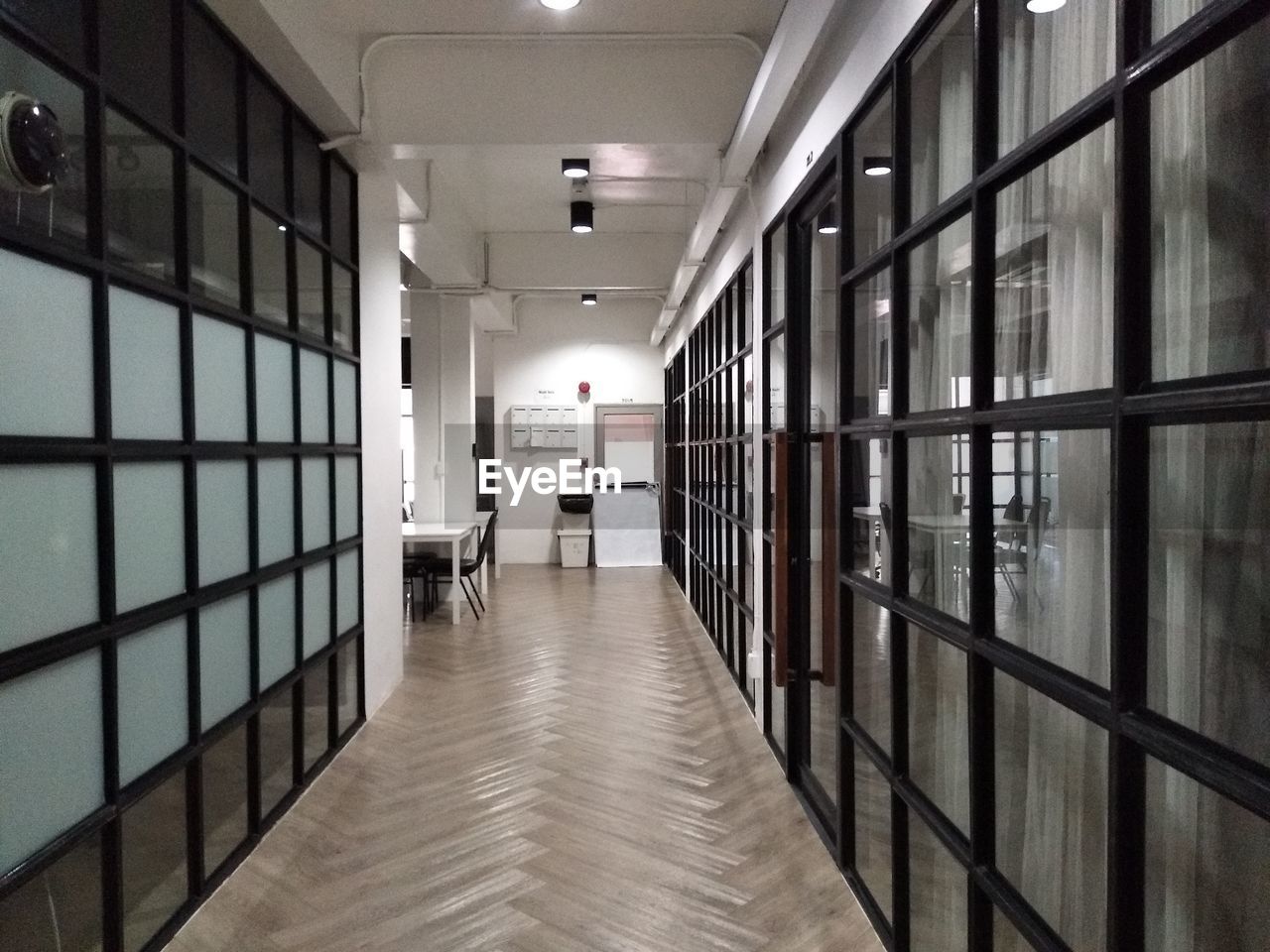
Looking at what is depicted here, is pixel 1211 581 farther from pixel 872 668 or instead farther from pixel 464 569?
pixel 464 569

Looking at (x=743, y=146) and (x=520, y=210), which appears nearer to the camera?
(x=743, y=146)

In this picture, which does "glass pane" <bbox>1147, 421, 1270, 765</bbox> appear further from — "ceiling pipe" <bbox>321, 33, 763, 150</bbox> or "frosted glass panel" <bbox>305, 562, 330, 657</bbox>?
"ceiling pipe" <bbox>321, 33, 763, 150</bbox>

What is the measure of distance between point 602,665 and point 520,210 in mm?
4301

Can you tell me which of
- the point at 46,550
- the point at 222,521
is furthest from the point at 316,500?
the point at 46,550

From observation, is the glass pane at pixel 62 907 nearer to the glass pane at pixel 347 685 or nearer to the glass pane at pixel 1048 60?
the glass pane at pixel 347 685

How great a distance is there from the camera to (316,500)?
364cm

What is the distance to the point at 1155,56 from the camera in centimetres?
112

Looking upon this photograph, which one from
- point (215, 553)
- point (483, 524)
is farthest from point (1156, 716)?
point (483, 524)

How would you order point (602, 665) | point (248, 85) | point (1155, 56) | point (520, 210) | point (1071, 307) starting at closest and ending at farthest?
point (1155, 56), point (1071, 307), point (248, 85), point (602, 665), point (520, 210)

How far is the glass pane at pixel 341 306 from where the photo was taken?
155 inches

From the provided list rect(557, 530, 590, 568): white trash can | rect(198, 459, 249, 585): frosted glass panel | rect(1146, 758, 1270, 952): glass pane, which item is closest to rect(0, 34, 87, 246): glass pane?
rect(198, 459, 249, 585): frosted glass panel

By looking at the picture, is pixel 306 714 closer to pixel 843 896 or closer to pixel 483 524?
pixel 843 896

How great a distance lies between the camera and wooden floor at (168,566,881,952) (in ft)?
8.14

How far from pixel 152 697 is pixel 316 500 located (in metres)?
1.45
